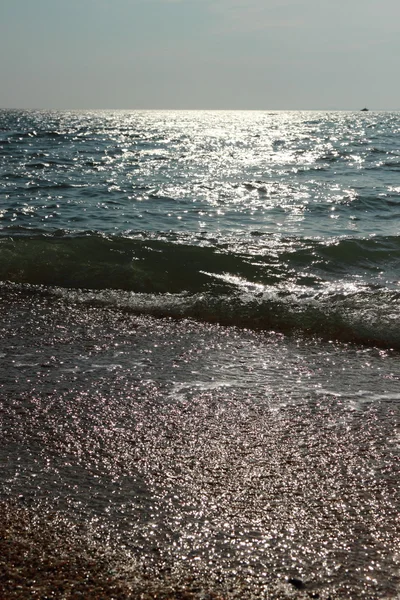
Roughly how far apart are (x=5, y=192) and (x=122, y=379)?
10.3 m

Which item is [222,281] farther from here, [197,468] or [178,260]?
[197,468]

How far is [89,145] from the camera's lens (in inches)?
1106

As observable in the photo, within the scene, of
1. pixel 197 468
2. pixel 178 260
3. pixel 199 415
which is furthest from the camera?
pixel 178 260

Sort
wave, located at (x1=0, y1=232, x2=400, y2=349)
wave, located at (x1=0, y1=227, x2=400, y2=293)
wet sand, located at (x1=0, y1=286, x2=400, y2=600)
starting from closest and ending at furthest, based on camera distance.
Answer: wet sand, located at (x1=0, y1=286, x2=400, y2=600) → wave, located at (x1=0, y1=232, x2=400, y2=349) → wave, located at (x1=0, y1=227, x2=400, y2=293)

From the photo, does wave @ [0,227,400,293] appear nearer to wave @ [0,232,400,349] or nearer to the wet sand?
wave @ [0,232,400,349]

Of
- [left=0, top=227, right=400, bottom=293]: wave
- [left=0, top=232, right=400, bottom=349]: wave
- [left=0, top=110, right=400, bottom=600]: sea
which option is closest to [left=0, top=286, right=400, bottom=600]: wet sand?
[left=0, top=110, right=400, bottom=600]: sea

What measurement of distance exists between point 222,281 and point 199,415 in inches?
125

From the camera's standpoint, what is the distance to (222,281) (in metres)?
6.34

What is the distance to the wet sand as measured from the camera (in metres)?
2.08

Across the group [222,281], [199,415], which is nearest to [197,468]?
[199,415]

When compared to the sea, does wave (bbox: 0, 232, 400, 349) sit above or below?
above

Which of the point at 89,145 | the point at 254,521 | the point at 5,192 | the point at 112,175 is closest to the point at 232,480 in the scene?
the point at 254,521

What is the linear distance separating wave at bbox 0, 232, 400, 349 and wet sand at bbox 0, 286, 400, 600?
23.2 inches

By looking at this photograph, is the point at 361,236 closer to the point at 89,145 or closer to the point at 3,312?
the point at 3,312
